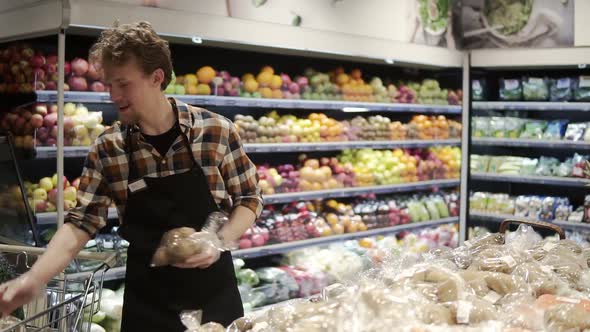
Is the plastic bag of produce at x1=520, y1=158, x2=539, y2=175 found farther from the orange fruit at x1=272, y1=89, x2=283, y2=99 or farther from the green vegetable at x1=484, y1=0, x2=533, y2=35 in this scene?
the orange fruit at x1=272, y1=89, x2=283, y2=99

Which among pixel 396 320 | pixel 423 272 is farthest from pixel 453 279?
pixel 396 320

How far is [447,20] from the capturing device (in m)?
5.96

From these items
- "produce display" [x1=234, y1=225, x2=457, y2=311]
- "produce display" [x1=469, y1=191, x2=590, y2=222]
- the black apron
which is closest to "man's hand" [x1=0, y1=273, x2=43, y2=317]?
the black apron

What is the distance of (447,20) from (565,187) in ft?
6.30

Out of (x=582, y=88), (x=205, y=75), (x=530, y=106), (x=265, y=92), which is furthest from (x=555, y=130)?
(x=205, y=75)

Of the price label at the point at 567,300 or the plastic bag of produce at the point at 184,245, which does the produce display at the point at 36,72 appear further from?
the price label at the point at 567,300

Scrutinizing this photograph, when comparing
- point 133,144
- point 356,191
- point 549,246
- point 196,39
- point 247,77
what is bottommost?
point 356,191

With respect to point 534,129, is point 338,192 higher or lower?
lower

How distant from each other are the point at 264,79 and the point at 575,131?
2846 mm

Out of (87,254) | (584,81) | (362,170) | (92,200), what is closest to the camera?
(87,254)

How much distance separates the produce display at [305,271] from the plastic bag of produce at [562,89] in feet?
5.95

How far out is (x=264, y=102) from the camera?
461cm

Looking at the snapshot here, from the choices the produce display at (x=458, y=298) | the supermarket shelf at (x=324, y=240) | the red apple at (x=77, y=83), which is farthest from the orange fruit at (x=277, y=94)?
the produce display at (x=458, y=298)

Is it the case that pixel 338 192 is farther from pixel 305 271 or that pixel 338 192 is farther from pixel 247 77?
pixel 247 77
